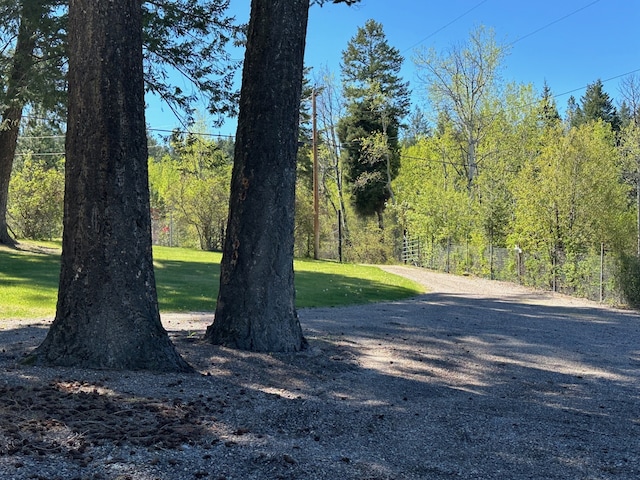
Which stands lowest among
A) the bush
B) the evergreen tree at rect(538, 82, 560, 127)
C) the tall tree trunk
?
the bush

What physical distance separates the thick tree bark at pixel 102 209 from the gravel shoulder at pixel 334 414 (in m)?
0.33

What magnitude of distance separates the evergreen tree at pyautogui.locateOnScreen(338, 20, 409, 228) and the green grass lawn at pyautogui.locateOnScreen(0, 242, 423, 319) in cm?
1803

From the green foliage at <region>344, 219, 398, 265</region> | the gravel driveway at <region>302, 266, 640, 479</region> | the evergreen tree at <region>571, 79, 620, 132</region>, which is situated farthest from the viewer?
the evergreen tree at <region>571, 79, 620, 132</region>

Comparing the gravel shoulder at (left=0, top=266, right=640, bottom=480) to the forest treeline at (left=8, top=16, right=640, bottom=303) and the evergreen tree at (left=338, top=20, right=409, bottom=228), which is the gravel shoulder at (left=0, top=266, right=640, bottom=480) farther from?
the evergreen tree at (left=338, top=20, right=409, bottom=228)

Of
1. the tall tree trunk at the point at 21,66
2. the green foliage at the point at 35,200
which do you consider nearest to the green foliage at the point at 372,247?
the green foliage at the point at 35,200

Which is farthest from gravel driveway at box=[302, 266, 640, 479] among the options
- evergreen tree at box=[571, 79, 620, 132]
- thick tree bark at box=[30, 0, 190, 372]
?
evergreen tree at box=[571, 79, 620, 132]

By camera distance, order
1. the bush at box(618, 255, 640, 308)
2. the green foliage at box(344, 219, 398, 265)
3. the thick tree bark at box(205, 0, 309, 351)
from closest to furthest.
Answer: the thick tree bark at box(205, 0, 309, 351) < the bush at box(618, 255, 640, 308) < the green foliage at box(344, 219, 398, 265)

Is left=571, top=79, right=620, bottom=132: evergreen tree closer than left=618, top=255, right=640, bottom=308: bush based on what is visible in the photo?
No

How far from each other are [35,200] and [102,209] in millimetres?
24147

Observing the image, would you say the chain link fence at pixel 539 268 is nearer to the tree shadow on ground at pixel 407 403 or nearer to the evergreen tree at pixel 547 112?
the tree shadow on ground at pixel 407 403

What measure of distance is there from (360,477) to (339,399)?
1.81m

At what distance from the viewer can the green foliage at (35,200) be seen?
26.1m

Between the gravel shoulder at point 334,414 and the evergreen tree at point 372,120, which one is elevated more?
the evergreen tree at point 372,120

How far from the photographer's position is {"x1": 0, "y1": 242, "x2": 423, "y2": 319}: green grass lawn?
39.2 ft
